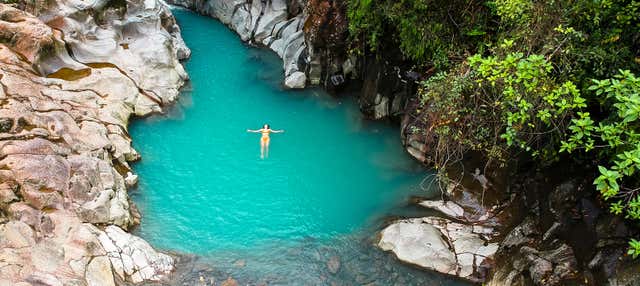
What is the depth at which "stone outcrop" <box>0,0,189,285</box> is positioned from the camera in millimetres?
12305

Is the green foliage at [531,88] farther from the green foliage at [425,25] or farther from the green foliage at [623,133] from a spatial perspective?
the green foliage at [425,25]

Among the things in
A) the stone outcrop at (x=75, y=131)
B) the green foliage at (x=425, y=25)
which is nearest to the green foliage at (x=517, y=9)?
the green foliage at (x=425, y=25)

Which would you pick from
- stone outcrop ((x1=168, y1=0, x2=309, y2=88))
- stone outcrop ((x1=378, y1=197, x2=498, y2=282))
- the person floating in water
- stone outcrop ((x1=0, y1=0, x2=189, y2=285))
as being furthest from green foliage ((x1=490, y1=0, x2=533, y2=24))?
stone outcrop ((x1=168, y1=0, x2=309, y2=88))

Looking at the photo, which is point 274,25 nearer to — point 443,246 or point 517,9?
point 443,246

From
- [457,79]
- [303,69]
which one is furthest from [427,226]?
[303,69]

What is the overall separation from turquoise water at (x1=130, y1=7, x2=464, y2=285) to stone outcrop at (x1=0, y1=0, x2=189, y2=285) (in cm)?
115

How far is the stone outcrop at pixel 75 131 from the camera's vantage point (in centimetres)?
1230

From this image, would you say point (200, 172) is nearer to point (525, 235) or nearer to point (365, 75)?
point (365, 75)

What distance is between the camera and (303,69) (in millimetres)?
24359

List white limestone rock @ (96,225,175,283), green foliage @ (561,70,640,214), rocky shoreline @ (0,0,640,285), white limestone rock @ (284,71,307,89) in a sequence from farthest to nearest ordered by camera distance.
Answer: white limestone rock @ (284,71,307,89), white limestone rock @ (96,225,175,283), rocky shoreline @ (0,0,640,285), green foliage @ (561,70,640,214)

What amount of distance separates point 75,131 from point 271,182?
271 inches

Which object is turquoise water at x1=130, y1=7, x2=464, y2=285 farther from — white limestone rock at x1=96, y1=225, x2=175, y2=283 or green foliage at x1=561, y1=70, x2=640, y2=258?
green foliage at x1=561, y1=70, x2=640, y2=258

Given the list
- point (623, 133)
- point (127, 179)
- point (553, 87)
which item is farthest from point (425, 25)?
point (127, 179)

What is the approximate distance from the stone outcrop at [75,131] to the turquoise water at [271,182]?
1.15 meters
